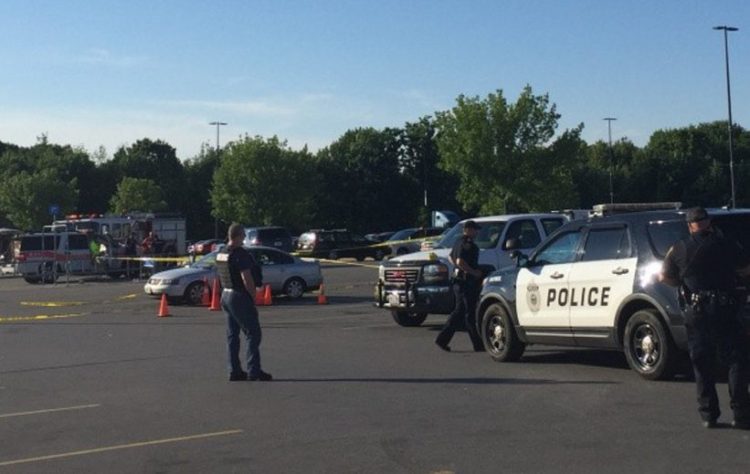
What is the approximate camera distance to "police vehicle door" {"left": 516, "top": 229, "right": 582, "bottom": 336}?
43.5 ft

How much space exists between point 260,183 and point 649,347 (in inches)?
2277

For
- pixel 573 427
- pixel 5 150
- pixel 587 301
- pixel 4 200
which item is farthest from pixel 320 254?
pixel 5 150

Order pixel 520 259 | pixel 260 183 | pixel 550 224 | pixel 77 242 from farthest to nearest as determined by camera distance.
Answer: pixel 260 183, pixel 77 242, pixel 550 224, pixel 520 259

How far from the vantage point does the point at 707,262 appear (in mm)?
9172

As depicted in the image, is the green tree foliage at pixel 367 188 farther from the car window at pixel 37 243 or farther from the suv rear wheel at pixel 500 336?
the suv rear wheel at pixel 500 336

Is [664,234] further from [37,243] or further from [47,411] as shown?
[37,243]

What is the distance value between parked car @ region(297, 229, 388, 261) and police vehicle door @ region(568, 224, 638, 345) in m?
41.8

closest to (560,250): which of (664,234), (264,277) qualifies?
(664,234)

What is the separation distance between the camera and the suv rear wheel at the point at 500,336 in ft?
46.4

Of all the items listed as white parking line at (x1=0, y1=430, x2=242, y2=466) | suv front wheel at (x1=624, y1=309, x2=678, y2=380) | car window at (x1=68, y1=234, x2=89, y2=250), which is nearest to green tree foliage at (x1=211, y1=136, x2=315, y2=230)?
car window at (x1=68, y1=234, x2=89, y2=250)

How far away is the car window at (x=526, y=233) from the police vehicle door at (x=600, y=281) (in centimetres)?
600

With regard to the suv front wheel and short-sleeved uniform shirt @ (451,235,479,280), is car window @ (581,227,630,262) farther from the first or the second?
short-sleeved uniform shirt @ (451,235,479,280)

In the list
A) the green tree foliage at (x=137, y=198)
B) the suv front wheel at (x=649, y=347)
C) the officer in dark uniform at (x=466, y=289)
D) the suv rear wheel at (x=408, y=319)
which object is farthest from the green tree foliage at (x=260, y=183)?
the suv front wheel at (x=649, y=347)

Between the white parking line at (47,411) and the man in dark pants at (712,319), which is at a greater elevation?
the man in dark pants at (712,319)
